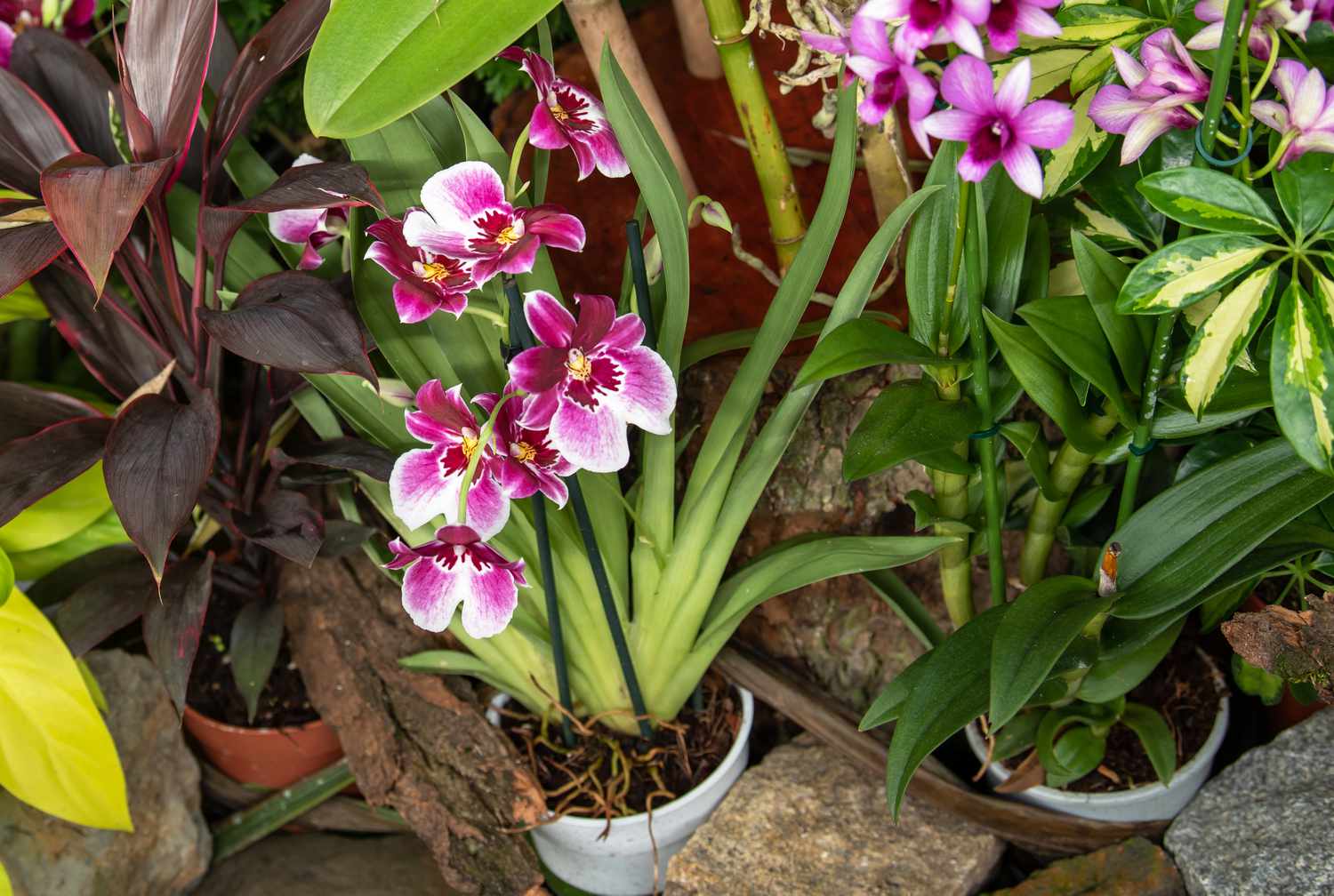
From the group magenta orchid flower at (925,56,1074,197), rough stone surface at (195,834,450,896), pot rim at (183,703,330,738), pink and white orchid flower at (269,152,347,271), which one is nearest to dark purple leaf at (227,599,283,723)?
pot rim at (183,703,330,738)

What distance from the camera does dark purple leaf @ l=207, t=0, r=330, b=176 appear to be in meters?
1.00

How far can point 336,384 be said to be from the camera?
1112 millimetres

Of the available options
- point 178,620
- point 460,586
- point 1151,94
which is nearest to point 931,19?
point 1151,94

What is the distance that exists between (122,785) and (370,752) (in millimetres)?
264

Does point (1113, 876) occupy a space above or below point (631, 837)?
below

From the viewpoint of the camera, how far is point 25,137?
1.05 meters

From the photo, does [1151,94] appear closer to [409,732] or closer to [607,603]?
[607,603]

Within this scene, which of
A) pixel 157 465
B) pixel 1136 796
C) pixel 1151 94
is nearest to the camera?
pixel 1151 94

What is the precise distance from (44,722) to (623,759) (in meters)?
0.61

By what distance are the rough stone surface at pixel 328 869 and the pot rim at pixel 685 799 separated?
32 centimetres

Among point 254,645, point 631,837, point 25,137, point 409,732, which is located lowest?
point 631,837

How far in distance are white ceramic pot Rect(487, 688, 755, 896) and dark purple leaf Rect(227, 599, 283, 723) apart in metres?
0.27

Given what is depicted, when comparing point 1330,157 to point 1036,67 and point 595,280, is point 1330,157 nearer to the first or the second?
point 1036,67

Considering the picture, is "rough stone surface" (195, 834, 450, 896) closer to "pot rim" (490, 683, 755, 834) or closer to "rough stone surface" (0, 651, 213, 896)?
"rough stone surface" (0, 651, 213, 896)
